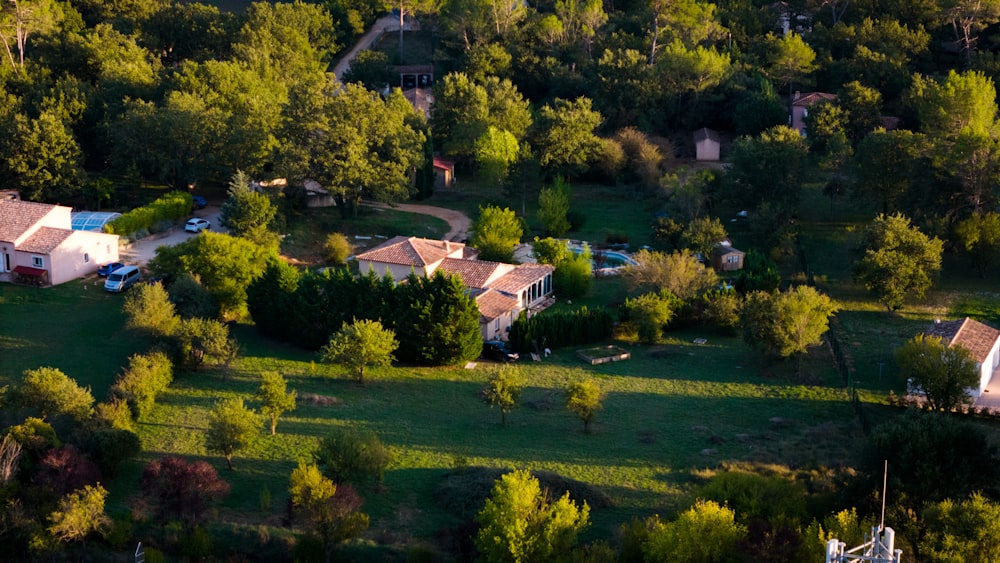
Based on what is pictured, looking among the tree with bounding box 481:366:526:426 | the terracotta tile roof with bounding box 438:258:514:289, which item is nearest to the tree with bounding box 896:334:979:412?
the tree with bounding box 481:366:526:426

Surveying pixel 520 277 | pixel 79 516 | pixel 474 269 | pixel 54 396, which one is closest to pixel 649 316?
pixel 520 277

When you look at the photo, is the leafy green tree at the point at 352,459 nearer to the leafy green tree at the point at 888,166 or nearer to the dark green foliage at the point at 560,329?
the dark green foliage at the point at 560,329

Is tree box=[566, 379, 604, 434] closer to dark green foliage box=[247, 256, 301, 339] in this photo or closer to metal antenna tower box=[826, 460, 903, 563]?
dark green foliage box=[247, 256, 301, 339]

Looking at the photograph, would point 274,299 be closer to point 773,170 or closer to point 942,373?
point 942,373

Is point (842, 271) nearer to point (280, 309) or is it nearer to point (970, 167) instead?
point (970, 167)

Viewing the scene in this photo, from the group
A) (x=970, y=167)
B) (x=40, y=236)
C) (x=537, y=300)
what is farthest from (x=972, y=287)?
(x=40, y=236)

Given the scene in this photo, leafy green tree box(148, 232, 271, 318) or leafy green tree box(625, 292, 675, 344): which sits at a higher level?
leafy green tree box(148, 232, 271, 318)
